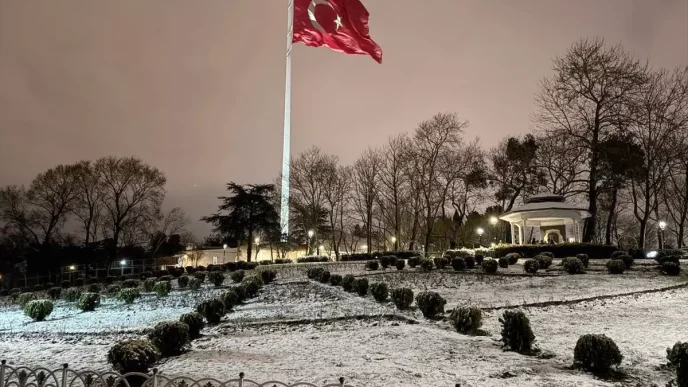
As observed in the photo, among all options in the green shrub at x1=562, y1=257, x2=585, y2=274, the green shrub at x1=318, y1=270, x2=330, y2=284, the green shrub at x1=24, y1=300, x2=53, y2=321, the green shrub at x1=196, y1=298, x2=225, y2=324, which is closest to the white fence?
the green shrub at x1=196, y1=298, x2=225, y2=324

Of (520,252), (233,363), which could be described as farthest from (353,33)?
(520,252)

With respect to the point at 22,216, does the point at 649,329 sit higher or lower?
lower

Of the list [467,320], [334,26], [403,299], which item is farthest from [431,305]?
[334,26]

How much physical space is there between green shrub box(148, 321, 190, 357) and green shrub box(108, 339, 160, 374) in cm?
102

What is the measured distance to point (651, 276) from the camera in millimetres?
20094

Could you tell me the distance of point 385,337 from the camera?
10.6m

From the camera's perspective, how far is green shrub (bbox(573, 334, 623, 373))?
312 inches

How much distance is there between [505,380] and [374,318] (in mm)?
5588

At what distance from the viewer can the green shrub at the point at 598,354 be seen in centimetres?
792

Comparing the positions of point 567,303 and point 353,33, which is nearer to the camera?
point 567,303

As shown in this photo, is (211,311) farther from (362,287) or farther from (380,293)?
(362,287)

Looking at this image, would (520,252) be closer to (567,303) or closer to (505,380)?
(567,303)

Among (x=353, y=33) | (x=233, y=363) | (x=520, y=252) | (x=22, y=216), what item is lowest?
(x=233, y=363)

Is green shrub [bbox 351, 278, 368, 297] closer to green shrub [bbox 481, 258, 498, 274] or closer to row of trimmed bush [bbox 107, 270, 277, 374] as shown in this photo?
row of trimmed bush [bbox 107, 270, 277, 374]
